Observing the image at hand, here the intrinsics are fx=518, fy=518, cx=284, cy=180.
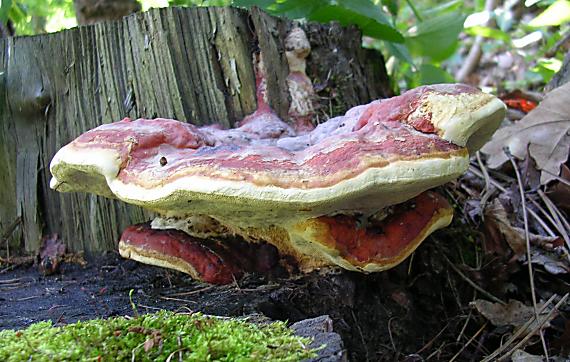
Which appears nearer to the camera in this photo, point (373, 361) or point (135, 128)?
point (135, 128)

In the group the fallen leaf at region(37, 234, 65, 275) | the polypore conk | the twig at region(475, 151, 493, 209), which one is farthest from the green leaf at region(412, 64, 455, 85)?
the fallen leaf at region(37, 234, 65, 275)

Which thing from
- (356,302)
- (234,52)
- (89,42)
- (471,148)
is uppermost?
(89,42)

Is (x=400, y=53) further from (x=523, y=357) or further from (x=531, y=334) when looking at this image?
(x=523, y=357)

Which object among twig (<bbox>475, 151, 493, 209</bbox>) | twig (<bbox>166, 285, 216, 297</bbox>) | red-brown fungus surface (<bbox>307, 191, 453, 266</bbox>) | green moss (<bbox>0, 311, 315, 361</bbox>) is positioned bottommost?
twig (<bbox>475, 151, 493, 209</bbox>)

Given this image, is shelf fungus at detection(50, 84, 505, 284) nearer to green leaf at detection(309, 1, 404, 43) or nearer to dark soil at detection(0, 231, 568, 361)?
dark soil at detection(0, 231, 568, 361)

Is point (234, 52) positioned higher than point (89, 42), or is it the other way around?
point (89, 42)

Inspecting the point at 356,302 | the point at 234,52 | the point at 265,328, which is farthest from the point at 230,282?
the point at 234,52

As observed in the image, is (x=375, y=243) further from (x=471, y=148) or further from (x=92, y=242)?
(x=92, y=242)
